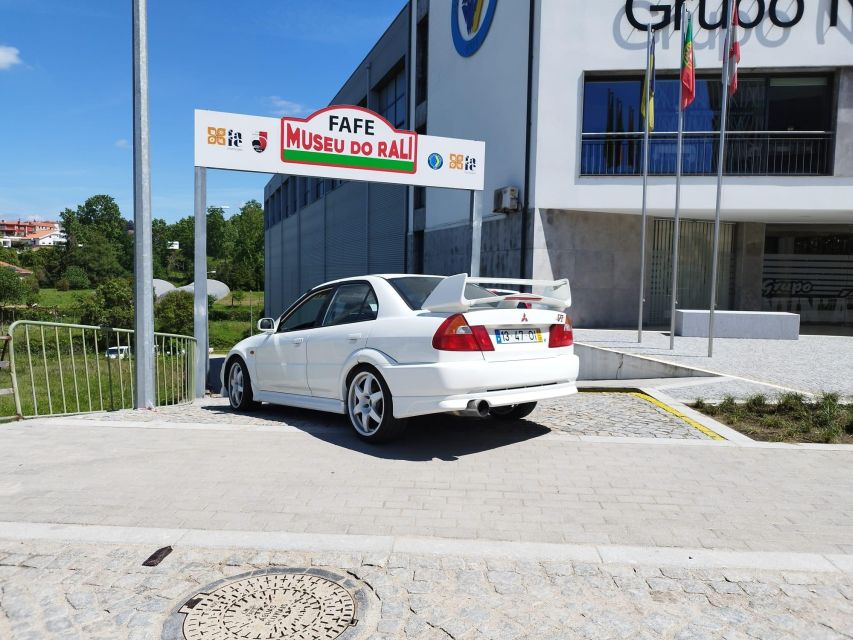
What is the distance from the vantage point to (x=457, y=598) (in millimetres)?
2998

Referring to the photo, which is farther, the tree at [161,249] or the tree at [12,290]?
the tree at [161,249]

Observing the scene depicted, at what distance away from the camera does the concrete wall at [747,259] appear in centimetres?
1905

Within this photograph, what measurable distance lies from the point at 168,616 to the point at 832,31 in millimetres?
18381

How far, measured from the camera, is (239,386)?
8109 millimetres

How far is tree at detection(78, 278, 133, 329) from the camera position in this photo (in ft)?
170

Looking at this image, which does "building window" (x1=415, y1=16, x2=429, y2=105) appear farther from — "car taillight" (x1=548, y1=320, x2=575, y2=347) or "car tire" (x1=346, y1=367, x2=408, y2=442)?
"car tire" (x1=346, y1=367, x2=408, y2=442)

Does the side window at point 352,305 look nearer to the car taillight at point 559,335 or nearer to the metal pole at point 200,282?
the car taillight at point 559,335

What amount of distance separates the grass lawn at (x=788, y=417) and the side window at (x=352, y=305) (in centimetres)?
385

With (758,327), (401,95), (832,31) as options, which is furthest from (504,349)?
(401,95)

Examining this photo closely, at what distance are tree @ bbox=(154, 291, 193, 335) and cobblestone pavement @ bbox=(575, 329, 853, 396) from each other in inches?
1686

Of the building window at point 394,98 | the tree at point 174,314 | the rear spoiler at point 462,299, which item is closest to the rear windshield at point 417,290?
the rear spoiler at point 462,299

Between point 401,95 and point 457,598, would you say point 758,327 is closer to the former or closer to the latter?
point 457,598

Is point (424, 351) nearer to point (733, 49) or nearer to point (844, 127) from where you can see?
point (733, 49)

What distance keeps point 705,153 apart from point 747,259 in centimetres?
433
